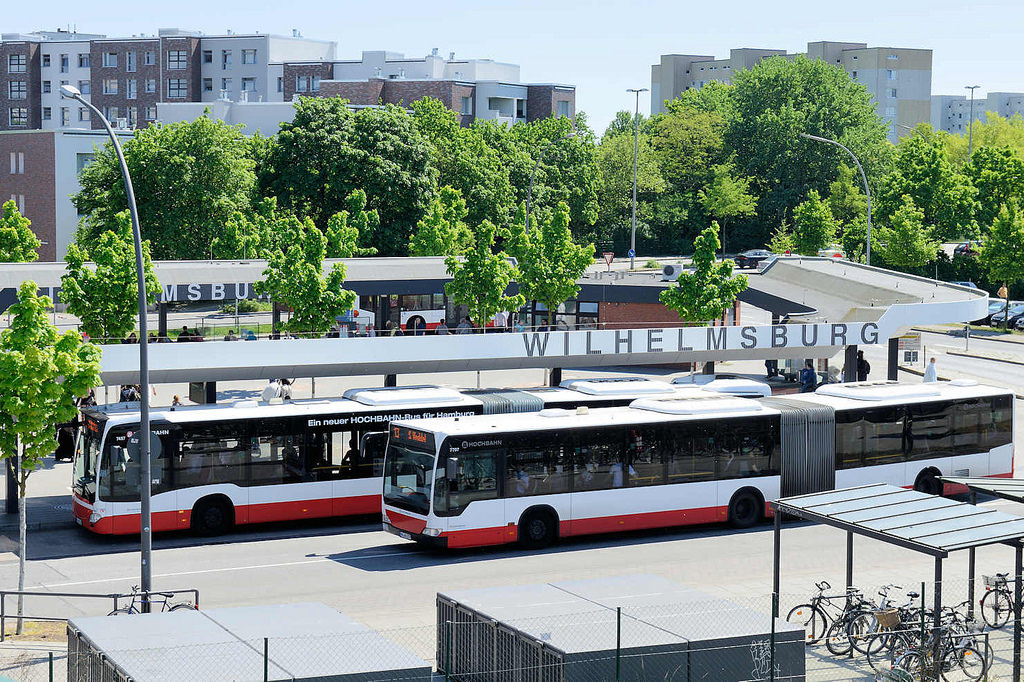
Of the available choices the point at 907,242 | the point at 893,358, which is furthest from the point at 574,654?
the point at 907,242

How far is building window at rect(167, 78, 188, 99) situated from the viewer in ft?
368

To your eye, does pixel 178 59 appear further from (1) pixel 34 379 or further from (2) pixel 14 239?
(1) pixel 34 379

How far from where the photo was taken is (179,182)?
230ft

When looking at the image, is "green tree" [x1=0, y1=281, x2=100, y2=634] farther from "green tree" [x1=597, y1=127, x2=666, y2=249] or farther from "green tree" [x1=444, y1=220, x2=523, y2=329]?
"green tree" [x1=597, y1=127, x2=666, y2=249]

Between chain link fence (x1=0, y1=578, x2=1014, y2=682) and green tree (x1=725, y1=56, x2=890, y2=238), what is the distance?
3364 inches

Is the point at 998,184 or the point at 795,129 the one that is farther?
the point at 795,129

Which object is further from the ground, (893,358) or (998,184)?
(998,184)

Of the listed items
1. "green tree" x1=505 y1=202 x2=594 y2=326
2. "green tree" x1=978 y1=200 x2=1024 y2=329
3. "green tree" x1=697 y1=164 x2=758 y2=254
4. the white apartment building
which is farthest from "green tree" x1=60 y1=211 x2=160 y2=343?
the white apartment building

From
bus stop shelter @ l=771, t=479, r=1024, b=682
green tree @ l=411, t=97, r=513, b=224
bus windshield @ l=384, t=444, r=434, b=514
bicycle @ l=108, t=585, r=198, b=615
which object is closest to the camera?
bus stop shelter @ l=771, t=479, r=1024, b=682

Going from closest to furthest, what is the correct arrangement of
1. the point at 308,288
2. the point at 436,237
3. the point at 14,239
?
the point at 308,288 → the point at 436,237 → the point at 14,239

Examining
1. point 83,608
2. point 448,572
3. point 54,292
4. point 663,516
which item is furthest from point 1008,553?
point 54,292

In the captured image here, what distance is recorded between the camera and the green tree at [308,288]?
1501 inches

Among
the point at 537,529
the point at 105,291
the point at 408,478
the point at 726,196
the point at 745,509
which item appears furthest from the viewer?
the point at 726,196

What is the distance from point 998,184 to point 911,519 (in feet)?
237
